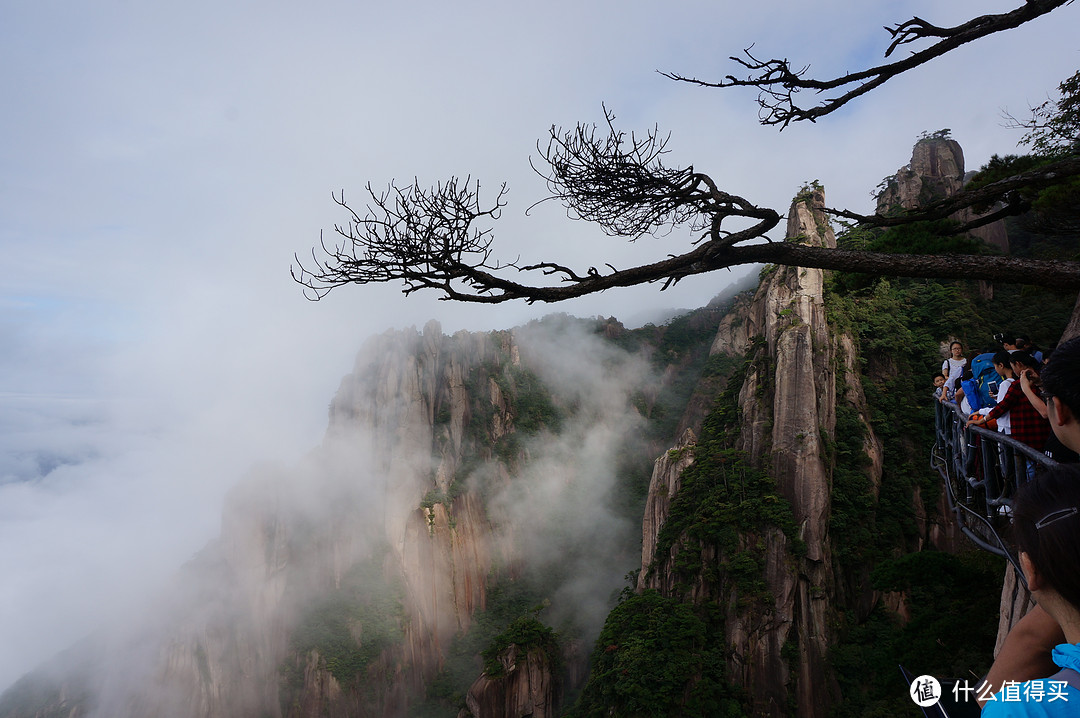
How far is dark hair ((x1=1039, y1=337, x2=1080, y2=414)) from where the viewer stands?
7.23 feet

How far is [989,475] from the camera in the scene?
4.09 m

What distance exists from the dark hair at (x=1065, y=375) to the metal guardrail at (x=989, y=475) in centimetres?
91

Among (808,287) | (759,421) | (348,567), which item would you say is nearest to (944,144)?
(808,287)

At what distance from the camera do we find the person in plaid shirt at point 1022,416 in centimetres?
374

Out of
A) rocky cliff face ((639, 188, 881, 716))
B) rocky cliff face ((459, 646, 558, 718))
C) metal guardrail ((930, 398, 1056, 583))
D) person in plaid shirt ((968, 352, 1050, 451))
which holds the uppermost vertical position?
person in plaid shirt ((968, 352, 1050, 451))

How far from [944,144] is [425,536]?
44.1 metres

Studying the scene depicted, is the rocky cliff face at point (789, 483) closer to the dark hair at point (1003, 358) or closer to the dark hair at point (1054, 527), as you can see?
the dark hair at point (1003, 358)

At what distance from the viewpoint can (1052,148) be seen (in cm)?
758

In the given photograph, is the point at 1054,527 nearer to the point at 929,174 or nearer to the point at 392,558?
the point at 929,174

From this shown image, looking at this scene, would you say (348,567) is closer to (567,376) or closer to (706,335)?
(567,376)

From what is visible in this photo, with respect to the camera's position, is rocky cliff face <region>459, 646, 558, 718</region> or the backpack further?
rocky cliff face <region>459, 646, 558, 718</region>

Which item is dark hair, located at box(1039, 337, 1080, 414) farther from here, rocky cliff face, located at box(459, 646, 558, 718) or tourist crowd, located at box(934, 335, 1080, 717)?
rocky cliff face, located at box(459, 646, 558, 718)

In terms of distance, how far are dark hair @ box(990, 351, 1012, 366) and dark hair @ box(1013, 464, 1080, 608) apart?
12.3 ft

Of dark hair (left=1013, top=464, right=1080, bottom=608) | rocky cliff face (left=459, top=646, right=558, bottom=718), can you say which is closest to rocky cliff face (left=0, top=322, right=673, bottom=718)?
rocky cliff face (left=459, top=646, right=558, bottom=718)
